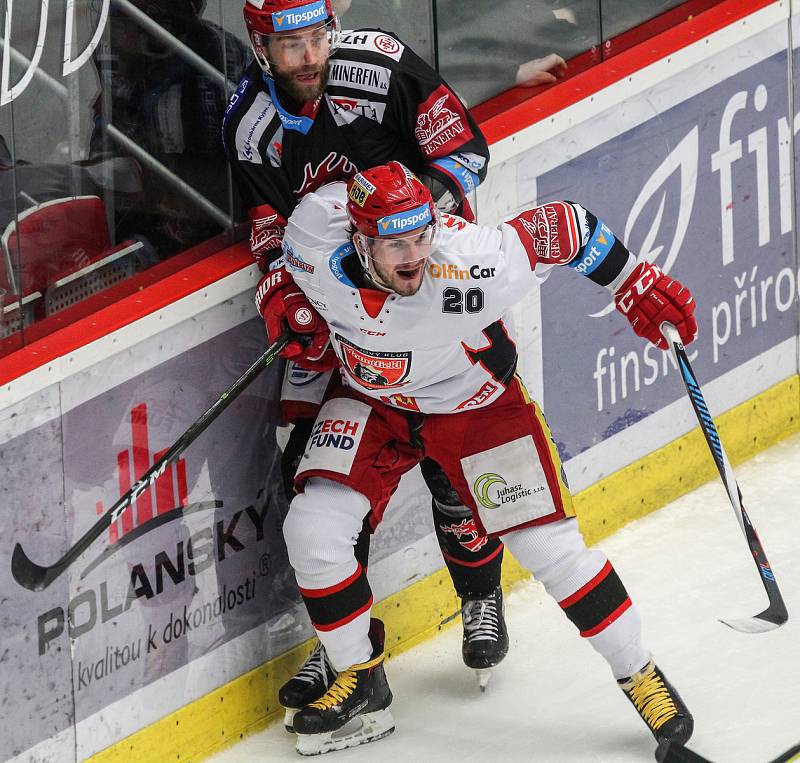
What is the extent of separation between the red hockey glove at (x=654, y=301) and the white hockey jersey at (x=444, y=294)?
0.03 metres

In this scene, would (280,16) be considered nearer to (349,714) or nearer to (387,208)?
(387,208)

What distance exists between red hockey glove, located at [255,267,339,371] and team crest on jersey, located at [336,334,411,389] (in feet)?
0.18

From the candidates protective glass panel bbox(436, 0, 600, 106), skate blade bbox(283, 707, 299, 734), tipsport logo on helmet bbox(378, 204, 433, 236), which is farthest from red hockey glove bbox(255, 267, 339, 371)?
protective glass panel bbox(436, 0, 600, 106)

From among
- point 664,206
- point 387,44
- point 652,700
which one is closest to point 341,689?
point 652,700

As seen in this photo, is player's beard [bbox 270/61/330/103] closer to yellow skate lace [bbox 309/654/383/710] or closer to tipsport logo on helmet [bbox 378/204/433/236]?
tipsport logo on helmet [bbox 378/204/433/236]

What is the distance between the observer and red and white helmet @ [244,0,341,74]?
340 centimetres

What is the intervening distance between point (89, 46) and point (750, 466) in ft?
7.57

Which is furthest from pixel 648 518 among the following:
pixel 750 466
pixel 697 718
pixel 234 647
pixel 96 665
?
pixel 96 665

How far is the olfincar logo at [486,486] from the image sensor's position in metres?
3.60

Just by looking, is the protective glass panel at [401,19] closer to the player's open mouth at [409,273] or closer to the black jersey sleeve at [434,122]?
the black jersey sleeve at [434,122]

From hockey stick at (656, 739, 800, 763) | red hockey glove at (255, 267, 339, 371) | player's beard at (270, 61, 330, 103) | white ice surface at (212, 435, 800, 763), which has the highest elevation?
player's beard at (270, 61, 330, 103)

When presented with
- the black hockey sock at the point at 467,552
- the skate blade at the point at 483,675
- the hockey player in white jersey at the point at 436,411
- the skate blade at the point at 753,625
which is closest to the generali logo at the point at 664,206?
the black hockey sock at the point at 467,552

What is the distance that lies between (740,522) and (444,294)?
0.77m

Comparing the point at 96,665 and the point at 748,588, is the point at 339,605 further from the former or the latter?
the point at 748,588
